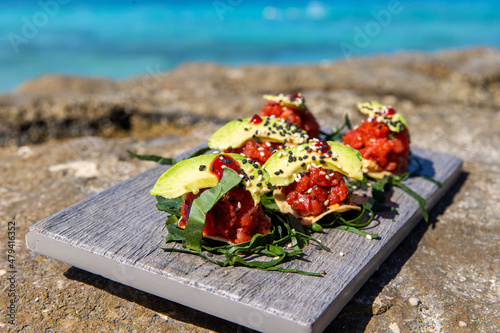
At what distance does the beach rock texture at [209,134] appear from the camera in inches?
93.9

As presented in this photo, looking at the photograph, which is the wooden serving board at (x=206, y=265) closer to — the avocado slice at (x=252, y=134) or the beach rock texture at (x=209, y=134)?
the beach rock texture at (x=209, y=134)

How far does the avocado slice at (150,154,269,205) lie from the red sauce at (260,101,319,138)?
1.10m

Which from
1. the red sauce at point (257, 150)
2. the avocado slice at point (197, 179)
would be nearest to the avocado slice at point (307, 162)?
the avocado slice at point (197, 179)

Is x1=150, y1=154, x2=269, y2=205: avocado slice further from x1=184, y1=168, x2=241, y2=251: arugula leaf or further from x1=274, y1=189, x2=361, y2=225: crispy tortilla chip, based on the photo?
x1=274, y1=189, x2=361, y2=225: crispy tortilla chip

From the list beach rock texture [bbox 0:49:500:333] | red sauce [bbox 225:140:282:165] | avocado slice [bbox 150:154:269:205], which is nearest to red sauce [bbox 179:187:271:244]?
avocado slice [bbox 150:154:269:205]

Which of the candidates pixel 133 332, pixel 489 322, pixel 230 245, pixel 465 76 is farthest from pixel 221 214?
pixel 465 76

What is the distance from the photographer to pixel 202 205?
231 centimetres

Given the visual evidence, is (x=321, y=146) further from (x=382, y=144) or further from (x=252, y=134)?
(x=382, y=144)

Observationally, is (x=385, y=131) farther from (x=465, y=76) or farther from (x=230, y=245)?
(x=465, y=76)

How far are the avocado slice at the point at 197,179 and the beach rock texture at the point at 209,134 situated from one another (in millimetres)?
598

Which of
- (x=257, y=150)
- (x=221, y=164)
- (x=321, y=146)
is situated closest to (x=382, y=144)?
(x=321, y=146)

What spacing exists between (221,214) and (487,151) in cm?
323

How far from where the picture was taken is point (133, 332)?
89.1 inches

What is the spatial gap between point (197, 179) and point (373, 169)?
1.49m
